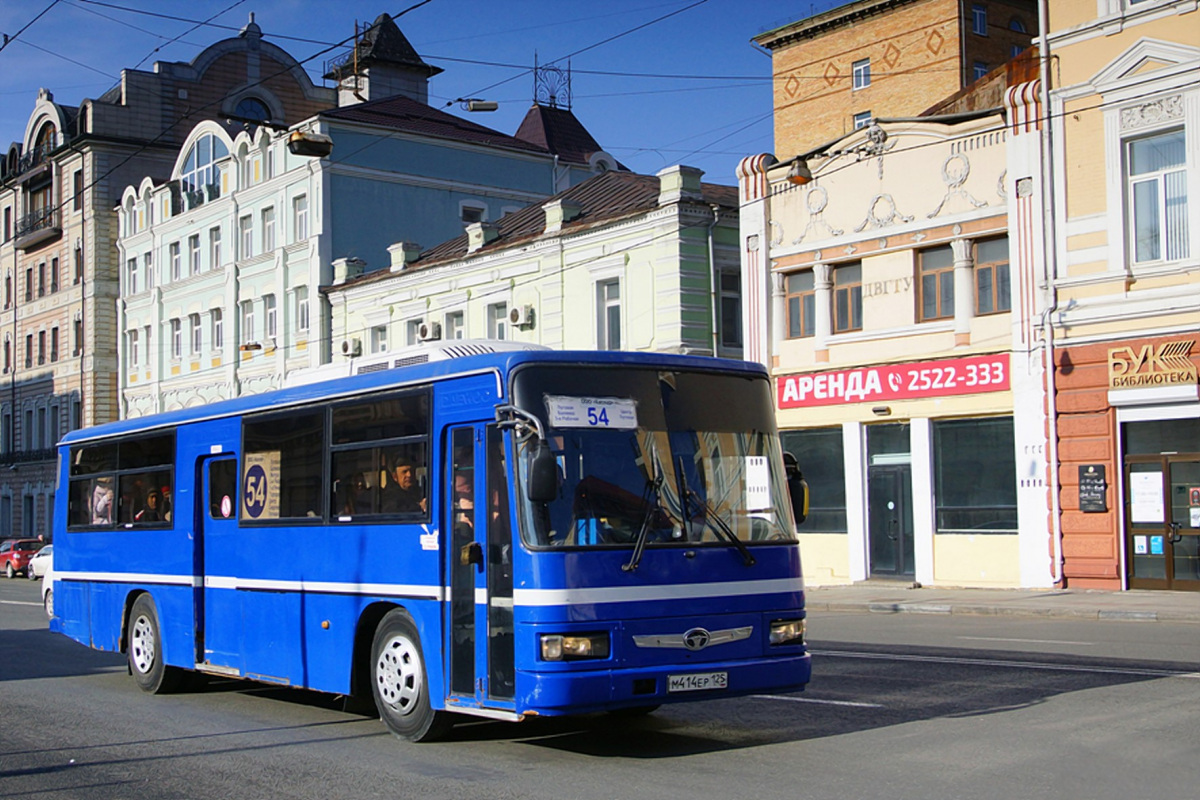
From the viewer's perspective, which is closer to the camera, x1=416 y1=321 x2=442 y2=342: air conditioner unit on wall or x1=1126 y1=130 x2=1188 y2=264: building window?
x1=1126 y1=130 x2=1188 y2=264: building window

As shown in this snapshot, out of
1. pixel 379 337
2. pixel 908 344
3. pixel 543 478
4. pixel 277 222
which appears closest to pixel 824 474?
pixel 908 344

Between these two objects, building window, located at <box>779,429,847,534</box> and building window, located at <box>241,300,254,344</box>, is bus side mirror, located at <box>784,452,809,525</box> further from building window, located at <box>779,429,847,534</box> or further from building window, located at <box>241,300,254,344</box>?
building window, located at <box>241,300,254,344</box>

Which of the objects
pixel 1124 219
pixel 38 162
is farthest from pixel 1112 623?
pixel 38 162

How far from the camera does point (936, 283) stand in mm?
27188

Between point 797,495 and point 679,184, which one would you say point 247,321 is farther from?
point 797,495

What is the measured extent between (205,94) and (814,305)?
40.1 meters

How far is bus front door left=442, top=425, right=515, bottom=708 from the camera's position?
9.02 meters

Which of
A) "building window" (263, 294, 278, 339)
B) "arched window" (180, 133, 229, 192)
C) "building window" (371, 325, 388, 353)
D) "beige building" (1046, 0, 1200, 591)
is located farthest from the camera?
"arched window" (180, 133, 229, 192)

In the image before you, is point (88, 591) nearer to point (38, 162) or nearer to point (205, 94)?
point (205, 94)

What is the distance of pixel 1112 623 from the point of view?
62.7ft

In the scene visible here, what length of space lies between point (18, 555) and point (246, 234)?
13.5m

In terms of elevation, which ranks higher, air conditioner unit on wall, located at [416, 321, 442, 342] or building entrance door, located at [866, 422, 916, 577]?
air conditioner unit on wall, located at [416, 321, 442, 342]

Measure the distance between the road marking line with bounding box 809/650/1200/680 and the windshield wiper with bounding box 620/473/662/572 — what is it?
217 inches

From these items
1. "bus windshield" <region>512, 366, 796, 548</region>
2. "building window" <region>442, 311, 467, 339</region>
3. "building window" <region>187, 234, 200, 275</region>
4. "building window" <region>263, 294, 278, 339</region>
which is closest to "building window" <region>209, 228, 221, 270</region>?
"building window" <region>187, 234, 200, 275</region>
